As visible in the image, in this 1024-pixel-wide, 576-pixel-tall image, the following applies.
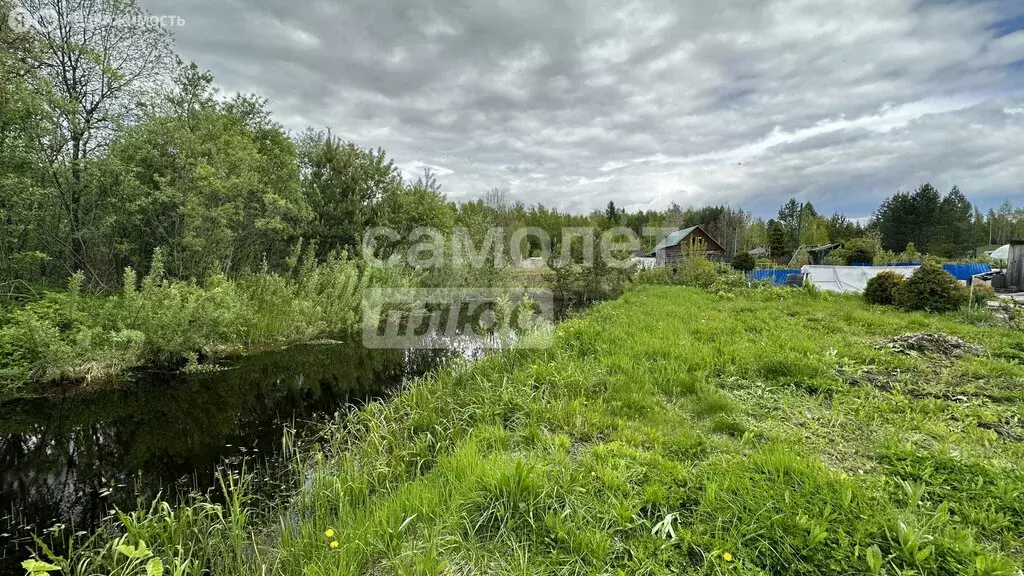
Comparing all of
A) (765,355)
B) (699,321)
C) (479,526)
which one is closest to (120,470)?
(479,526)

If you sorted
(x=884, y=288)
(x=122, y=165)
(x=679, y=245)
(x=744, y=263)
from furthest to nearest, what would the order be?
(x=679, y=245)
(x=744, y=263)
(x=884, y=288)
(x=122, y=165)

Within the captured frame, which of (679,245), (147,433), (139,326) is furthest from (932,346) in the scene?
(679,245)

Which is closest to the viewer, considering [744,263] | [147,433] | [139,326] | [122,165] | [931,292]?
[147,433]

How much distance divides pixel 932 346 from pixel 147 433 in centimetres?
1095

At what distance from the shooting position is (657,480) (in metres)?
2.91

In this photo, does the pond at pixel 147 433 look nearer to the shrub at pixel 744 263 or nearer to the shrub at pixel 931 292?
the shrub at pixel 931 292

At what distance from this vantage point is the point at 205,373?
23.1 feet

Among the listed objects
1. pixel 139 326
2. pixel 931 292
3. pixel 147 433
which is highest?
pixel 139 326

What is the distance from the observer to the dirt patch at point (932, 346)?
583cm

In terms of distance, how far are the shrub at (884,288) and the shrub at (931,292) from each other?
10.1 inches

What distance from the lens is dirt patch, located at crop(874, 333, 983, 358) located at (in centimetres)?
583

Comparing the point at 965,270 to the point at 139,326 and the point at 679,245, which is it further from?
the point at 139,326

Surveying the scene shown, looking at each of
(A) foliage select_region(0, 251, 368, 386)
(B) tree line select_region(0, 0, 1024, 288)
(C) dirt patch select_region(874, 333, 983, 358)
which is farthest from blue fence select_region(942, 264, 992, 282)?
(B) tree line select_region(0, 0, 1024, 288)

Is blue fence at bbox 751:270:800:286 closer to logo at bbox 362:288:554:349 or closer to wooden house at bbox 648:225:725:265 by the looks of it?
logo at bbox 362:288:554:349
